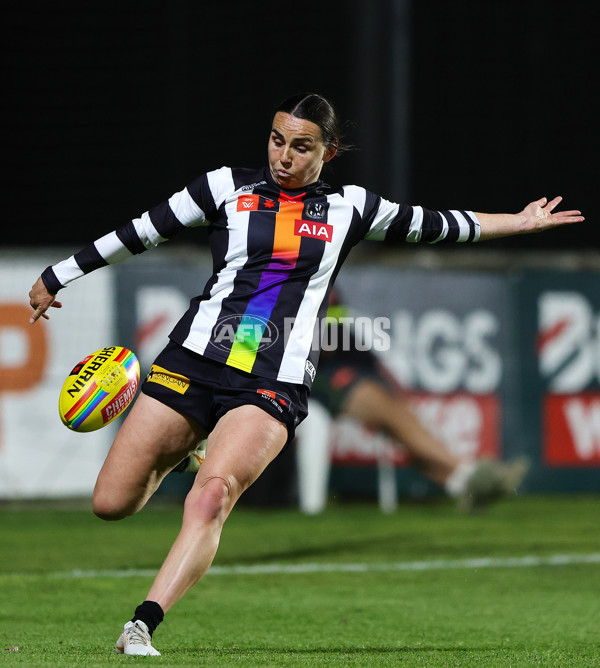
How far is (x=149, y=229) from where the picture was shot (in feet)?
16.6

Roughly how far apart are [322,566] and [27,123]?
10.3m

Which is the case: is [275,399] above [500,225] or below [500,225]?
below

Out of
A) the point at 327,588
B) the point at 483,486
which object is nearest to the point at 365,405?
the point at 483,486

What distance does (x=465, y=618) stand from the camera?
5.84 meters

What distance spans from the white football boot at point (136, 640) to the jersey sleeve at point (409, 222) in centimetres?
190

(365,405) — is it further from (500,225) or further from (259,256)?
(259,256)

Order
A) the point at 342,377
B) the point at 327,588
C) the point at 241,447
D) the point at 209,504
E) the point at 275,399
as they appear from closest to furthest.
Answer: the point at 209,504 → the point at 241,447 → the point at 275,399 → the point at 327,588 → the point at 342,377

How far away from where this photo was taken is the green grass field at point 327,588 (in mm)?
4891

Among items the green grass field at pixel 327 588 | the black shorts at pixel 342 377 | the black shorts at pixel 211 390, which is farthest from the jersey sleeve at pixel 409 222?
the black shorts at pixel 342 377

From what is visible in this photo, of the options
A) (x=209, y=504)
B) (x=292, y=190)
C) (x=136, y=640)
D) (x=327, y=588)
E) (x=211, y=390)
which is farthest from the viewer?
(x=327, y=588)

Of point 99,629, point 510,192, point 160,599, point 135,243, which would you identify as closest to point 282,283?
point 135,243

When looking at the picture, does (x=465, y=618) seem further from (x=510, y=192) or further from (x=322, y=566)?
(x=510, y=192)

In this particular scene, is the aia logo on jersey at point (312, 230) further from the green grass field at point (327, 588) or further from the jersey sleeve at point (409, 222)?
the green grass field at point (327, 588)

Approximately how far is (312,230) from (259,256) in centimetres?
24
